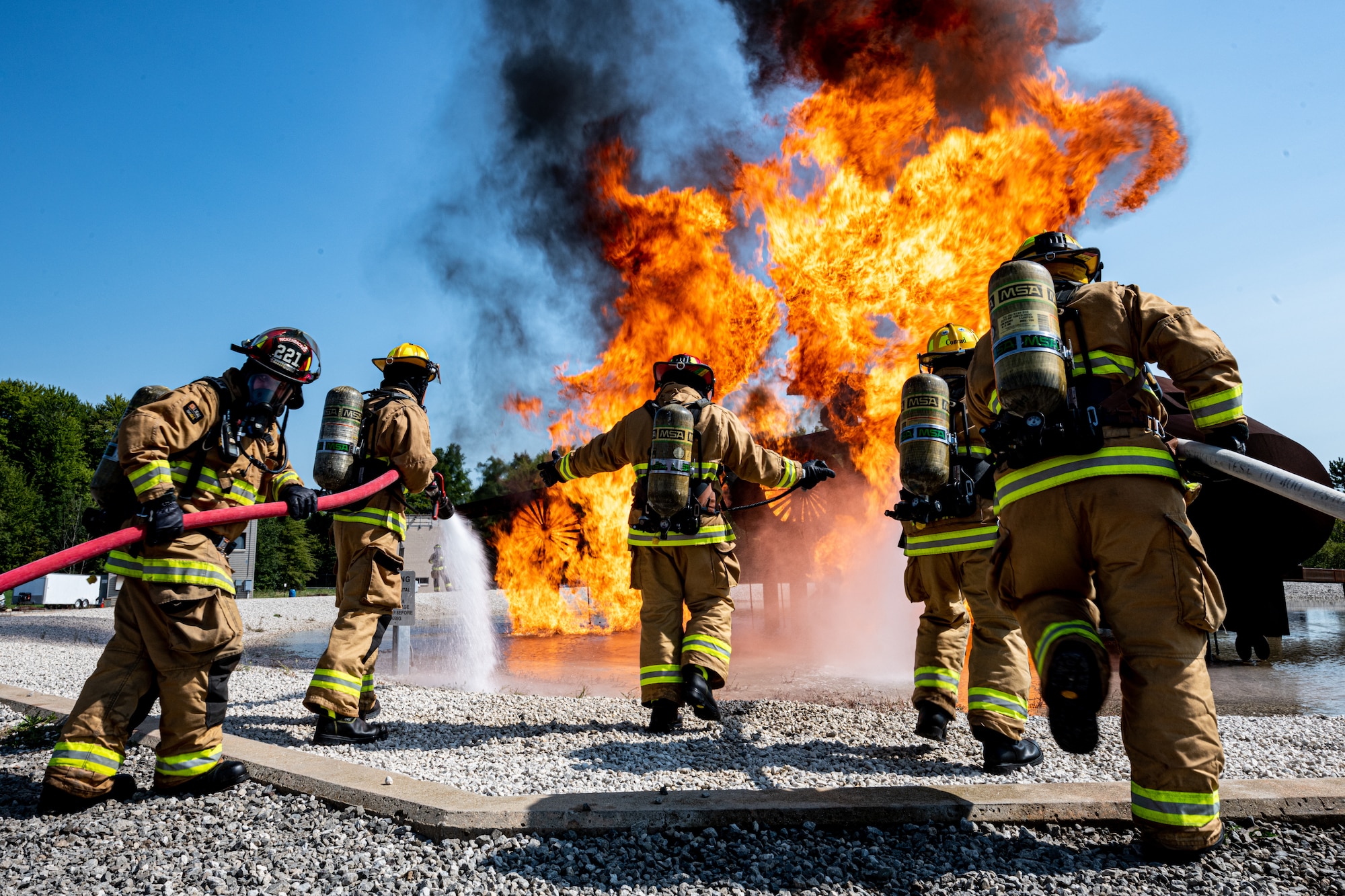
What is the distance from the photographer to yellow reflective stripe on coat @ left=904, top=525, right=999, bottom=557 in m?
4.25

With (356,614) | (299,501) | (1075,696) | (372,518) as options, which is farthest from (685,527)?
(1075,696)

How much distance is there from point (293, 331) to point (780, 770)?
3.55m

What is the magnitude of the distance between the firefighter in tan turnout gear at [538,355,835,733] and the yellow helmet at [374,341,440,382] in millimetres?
1430

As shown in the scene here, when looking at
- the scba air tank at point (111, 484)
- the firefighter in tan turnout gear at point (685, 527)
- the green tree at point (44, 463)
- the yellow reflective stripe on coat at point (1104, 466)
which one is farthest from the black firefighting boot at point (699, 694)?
the green tree at point (44, 463)

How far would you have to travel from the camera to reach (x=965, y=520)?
4352 millimetres

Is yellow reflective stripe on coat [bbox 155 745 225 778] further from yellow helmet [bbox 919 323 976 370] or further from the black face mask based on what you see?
yellow helmet [bbox 919 323 976 370]

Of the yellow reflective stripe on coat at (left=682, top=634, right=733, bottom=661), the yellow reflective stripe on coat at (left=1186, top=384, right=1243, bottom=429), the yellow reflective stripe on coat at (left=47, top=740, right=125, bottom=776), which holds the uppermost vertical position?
the yellow reflective stripe on coat at (left=1186, top=384, right=1243, bottom=429)

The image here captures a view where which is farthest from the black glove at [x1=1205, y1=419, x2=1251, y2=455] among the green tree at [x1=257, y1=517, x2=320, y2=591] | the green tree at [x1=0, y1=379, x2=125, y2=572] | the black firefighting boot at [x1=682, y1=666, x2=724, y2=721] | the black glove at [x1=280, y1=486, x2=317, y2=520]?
the green tree at [x1=257, y1=517, x2=320, y2=591]

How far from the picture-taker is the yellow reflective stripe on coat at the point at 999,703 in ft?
12.4

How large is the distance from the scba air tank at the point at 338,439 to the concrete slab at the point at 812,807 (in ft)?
7.38

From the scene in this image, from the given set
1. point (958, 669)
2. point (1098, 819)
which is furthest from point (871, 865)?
point (958, 669)

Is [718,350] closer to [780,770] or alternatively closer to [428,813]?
[780,770]

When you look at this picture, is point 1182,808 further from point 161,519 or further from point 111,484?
point 111,484

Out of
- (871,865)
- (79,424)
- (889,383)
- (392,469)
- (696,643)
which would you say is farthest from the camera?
(79,424)
